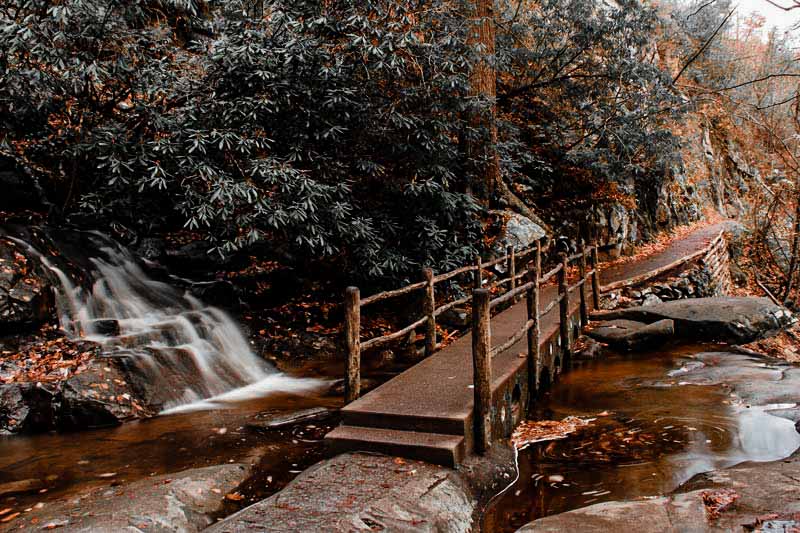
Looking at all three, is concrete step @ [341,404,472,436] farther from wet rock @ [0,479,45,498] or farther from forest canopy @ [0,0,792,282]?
forest canopy @ [0,0,792,282]

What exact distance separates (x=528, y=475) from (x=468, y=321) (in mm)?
5569

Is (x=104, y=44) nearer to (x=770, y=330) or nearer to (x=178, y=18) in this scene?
(x=178, y=18)

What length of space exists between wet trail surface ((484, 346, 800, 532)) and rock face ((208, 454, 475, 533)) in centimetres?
44

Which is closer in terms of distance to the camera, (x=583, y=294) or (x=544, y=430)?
(x=544, y=430)

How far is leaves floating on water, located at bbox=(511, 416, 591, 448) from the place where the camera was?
5828 mm

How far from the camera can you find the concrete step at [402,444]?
14.3 feet

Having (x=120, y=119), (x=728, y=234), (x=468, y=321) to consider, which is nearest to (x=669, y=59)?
(x=728, y=234)

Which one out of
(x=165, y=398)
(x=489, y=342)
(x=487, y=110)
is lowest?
(x=165, y=398)

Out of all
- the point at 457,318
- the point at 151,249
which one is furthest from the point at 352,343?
the point at 151,249

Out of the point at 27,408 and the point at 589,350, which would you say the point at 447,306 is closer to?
the point at 589,350

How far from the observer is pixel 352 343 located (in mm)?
5469

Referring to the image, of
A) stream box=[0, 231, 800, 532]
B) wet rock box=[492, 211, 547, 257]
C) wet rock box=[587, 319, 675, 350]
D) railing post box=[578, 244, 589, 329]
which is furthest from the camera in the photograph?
wet rock box=[492, 211, 547, 257]

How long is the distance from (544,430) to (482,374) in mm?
1717

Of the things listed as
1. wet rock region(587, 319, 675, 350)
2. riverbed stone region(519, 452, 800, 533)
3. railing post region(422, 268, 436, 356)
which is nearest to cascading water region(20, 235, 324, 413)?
railing post region(422, 268, 436, 356)
